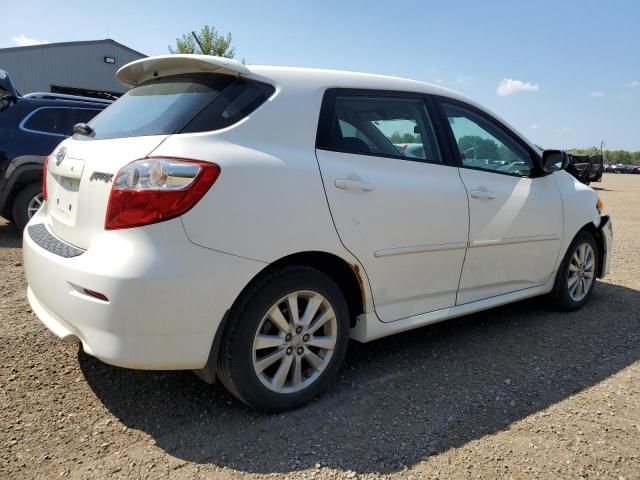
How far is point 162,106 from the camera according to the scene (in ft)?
8.72

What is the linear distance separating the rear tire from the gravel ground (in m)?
2.84

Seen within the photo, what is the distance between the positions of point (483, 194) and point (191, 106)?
194 cm

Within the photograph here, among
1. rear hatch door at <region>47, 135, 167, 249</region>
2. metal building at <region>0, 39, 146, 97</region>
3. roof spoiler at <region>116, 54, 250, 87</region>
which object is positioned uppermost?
metal building at <region>0, 39, 146, 97</region>

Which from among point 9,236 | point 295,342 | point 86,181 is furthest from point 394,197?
point 9,236

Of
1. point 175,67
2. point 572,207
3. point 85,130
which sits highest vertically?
point 175,67

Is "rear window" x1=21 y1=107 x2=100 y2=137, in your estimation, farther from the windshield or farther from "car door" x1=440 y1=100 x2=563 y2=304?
"car door" x1=440 y1=100 x2=563 y2=304

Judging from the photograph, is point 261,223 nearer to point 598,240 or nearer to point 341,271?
point 341,271

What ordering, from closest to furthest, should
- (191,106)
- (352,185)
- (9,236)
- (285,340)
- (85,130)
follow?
1. (191,106)
2. (285,340)
3. (352,185)
4. (85,130)
5. (9,236)

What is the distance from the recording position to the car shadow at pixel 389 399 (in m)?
2.41

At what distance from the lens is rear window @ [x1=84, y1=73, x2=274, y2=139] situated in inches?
97.0

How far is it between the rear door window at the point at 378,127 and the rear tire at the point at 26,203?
481 cm

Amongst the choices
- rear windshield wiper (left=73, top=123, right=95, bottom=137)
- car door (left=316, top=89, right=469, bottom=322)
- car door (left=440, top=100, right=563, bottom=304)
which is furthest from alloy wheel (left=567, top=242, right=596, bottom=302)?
rear windshield wiper (left=73, top=123, right=95, bottom=137)

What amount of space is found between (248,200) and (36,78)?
25.7m

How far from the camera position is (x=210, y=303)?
91.2 inches
